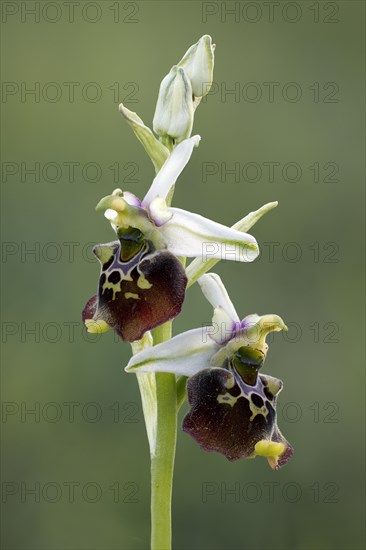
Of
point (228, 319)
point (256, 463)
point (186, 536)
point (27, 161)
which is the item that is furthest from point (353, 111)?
point (228, 319)

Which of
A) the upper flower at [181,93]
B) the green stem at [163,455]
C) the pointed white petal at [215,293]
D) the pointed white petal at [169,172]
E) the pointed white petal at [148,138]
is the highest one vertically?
the upper flower at [181,93]

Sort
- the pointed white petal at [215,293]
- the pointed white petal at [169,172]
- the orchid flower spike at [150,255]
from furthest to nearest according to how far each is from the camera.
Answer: the pointed white petal at [215,293], the pointed white petal at [169,172], the orchid flower spike at [150,255]

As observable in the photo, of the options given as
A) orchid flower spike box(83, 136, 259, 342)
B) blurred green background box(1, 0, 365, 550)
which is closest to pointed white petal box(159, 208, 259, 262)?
orchid flower spike box(83, 136, 259, 342)

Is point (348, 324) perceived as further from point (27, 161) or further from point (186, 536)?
point (27, 161)

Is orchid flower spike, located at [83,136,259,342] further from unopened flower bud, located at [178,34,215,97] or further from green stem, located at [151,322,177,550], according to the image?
unopened flower bud, located at [178,34,215,97]

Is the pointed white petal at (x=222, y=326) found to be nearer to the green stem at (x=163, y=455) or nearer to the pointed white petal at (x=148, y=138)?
the green stem at (x=163, y=455)

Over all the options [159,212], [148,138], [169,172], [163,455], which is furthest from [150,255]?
[163,455]

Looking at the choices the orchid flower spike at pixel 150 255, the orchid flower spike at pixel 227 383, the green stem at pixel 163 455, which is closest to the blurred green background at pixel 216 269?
the green stem at pixel 163 455

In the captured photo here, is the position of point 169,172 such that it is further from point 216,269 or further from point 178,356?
point 216,269
